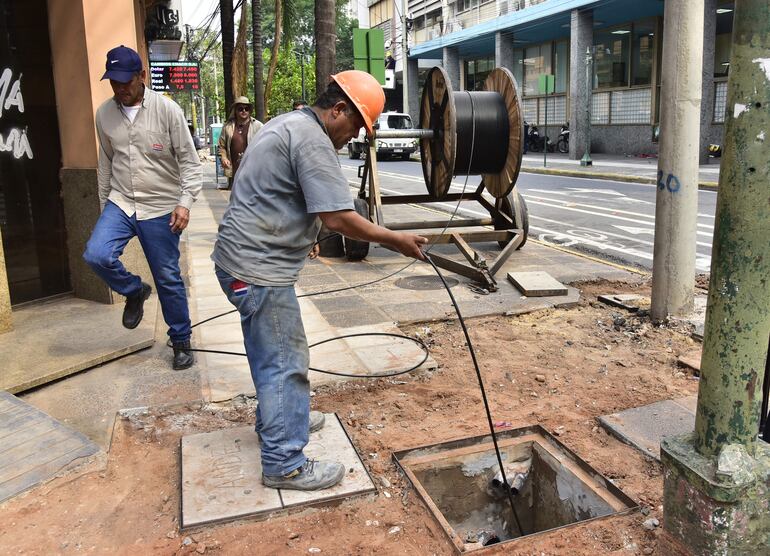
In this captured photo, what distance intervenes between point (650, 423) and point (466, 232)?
15.6ft

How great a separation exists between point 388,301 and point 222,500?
12.1 feet

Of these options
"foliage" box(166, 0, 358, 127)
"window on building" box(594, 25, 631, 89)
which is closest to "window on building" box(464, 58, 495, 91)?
"foliage" box(166, 0, 358, 127)

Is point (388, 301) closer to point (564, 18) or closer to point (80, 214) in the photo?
point (80, 214)

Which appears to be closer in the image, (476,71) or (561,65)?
(561,65)

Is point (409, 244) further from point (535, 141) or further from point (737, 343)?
point (535, 141)

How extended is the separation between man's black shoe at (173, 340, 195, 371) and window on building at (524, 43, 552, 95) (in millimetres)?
32574

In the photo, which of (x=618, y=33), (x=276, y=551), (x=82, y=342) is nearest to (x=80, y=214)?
(x=82, y=342)

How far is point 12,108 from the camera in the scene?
574 centimetres

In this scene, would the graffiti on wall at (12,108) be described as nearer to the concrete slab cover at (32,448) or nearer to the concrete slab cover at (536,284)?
the concrete slab cover at (32,448)

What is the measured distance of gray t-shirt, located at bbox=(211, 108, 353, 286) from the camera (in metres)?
2.90

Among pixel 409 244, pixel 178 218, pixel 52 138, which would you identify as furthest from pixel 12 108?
pixel 409 244

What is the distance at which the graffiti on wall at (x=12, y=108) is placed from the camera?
5.66 m

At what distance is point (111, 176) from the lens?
4.81 meters

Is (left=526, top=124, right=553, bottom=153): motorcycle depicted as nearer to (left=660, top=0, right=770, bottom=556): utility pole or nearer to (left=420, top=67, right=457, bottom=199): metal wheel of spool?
(left=420, top=67, right=457, bottom=199): metal wheel of spool
